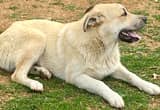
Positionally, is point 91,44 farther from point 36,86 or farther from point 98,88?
point 36,86

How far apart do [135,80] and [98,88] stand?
591 mm

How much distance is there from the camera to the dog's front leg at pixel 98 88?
5762 mm

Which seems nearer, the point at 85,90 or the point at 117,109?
the point at 117,109

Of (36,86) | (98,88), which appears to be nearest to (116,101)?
(98,88)

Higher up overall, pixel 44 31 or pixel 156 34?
pixel 44 31

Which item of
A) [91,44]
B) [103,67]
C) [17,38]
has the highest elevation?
[91,44]

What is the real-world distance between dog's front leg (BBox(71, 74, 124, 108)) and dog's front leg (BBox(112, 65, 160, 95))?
49 cm

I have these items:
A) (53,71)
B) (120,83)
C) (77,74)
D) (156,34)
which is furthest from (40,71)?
(156,34)

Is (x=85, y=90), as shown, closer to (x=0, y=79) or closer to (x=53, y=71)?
(x=53, y=71)

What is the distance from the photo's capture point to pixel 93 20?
614 cm

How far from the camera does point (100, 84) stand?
6027mm

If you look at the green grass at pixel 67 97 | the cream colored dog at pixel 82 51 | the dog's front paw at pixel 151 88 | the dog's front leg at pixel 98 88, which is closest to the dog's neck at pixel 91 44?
the cream colored dog at pixel 82 51

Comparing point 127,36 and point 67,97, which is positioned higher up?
Answer: point 127,36

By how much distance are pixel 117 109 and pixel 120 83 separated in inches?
33.7
